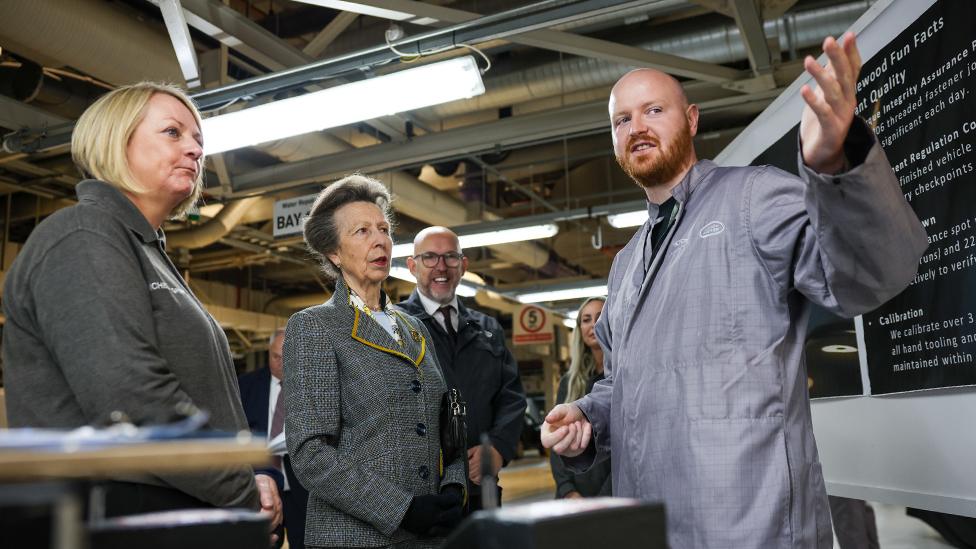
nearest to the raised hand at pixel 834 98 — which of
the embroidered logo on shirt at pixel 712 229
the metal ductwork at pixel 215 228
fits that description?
the embroidered logo on shirt at pixel 712 229

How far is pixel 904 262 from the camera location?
4.14ft

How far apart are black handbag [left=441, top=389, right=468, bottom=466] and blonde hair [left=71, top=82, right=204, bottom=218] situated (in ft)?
3.28

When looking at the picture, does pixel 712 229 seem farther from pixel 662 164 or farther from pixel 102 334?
pixel 102 334

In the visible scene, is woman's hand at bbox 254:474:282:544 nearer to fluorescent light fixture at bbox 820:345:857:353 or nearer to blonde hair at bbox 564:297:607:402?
fluorescent light fixture at bbox 820:345:857:353

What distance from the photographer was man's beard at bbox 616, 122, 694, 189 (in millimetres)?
1748

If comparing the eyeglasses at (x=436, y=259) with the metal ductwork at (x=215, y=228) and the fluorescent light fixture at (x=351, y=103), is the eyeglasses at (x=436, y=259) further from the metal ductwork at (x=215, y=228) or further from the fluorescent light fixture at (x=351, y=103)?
the metal ductwork at (x=215, y=228)

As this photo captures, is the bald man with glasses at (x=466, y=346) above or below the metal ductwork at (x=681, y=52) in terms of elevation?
below

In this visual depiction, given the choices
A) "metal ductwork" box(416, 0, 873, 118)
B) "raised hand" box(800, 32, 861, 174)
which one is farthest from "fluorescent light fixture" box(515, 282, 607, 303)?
"raised hand" box(800, 32, 861, 174)

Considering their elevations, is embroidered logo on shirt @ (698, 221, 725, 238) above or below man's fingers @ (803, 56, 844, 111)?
below

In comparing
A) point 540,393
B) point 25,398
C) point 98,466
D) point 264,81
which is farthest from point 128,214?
point 540,393

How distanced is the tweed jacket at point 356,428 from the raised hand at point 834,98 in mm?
1220

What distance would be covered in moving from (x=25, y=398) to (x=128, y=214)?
0.36 metres

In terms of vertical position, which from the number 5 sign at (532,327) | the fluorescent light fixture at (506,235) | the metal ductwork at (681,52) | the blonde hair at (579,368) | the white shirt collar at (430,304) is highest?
the metal ductwork at (681,52)

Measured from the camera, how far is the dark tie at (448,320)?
352 cm
